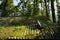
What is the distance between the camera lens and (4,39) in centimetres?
674

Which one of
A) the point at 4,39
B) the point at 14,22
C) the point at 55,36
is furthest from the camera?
the point at 14,22

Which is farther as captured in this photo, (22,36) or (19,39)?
(22,36)

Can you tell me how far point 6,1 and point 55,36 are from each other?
12656 mm

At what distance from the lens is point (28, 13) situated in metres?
17.7

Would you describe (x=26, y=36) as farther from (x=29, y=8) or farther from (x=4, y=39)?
(x=29, y=8)

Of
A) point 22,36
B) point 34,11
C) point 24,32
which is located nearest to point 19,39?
point 22,36

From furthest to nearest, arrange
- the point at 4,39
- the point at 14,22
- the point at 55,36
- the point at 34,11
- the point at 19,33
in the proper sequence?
the point at 34,11 < the point at 14,22 < the point at 19,33 < the point at 4,39 < the point at 55,36

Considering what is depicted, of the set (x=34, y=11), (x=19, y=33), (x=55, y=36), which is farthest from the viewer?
(x=34, y=11)

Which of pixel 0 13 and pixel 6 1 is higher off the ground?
pixel 6 1

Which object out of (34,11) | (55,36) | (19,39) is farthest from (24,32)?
(34,11)

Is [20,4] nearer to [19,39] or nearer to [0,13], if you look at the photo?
[0,13]

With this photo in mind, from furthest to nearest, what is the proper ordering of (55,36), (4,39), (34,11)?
1. (34,11)
2. (4,39)
3. (55,36)

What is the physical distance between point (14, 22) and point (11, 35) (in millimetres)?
2514

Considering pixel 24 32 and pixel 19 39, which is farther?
pixel 24 32
